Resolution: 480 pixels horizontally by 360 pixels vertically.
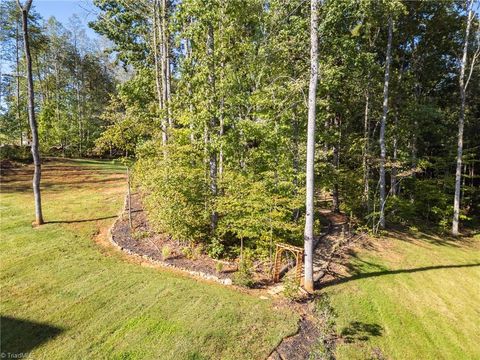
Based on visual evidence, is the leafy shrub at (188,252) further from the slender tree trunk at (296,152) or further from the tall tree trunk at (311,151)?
the slender tree trunk at (296,152)

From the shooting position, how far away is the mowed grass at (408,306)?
19.1 ft

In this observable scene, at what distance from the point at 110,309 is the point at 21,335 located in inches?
56.3

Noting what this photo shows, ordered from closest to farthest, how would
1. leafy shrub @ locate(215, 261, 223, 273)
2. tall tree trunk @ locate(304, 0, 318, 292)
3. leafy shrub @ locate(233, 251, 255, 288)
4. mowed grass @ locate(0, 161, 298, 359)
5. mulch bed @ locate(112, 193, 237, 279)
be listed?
1. mowed grass @ locate(0, 161, 298, 359)
2. tall tree trunk @ locate(304, 0, 318, 292)
3. leafy shrub @ locate(233, 251, 255, 288)
4. leafy shrub @ locate(215, 261, 223, 273)
5. mulch bed @ locate(112, 193, 237, 279)

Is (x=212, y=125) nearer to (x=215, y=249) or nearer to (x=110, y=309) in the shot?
(x=215, y=249)

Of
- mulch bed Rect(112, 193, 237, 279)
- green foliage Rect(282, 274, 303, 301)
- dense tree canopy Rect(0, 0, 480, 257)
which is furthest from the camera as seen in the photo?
dense tree canopy Rect(0, 0, 480, 257)

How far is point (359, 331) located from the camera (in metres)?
6.02

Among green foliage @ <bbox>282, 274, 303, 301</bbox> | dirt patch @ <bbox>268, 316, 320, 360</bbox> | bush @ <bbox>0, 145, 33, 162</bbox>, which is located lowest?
dirt patch @ <bbox>268, 316, 320, 360</bbox>

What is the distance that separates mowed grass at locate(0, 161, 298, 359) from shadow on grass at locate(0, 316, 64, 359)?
2 cm

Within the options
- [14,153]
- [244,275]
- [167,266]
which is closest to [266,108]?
[244,275]

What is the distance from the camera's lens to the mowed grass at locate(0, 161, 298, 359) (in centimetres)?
488

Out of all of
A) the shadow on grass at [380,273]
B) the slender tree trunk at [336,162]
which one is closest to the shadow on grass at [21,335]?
the shadow on grass at [380,273]

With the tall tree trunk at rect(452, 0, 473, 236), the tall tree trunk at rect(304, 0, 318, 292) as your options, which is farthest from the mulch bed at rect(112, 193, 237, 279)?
the tall tree trunk at rect(452, 0, 473, 236)

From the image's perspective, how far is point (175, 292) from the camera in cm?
647

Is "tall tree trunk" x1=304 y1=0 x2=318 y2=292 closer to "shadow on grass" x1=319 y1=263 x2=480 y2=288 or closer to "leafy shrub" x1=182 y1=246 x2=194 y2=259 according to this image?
"shadow on grass" x1=319 y1=263 x2=480 y2=288
